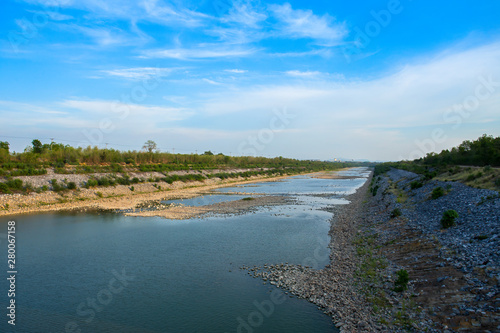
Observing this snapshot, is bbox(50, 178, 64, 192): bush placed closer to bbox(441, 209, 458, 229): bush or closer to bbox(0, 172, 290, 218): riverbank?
bbox(0, 172, 290, 218): riverbank

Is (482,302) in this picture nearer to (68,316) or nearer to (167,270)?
(167,270)

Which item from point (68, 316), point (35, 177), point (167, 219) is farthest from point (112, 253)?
point (35, 177)

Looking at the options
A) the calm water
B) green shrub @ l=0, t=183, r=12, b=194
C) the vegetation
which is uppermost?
the vegetation

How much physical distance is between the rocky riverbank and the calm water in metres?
1.06

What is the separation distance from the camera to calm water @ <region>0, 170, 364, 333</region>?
9.88 meters

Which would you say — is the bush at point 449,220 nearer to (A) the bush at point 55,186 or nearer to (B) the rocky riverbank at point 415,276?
(B) the rocky riverbank at point 415,276

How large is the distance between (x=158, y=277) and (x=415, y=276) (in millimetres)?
10942

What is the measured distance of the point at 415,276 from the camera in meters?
11.2

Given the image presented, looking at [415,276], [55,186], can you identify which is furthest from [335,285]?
[55,186]

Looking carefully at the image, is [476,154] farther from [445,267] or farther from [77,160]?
[77,160]

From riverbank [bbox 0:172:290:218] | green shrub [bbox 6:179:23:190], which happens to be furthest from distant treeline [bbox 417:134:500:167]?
green shrub [bbox 6:179:23:190]

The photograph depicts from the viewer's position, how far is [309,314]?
33.0 ft

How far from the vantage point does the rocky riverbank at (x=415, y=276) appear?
8430 mm

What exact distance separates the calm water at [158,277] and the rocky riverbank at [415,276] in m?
1.06
